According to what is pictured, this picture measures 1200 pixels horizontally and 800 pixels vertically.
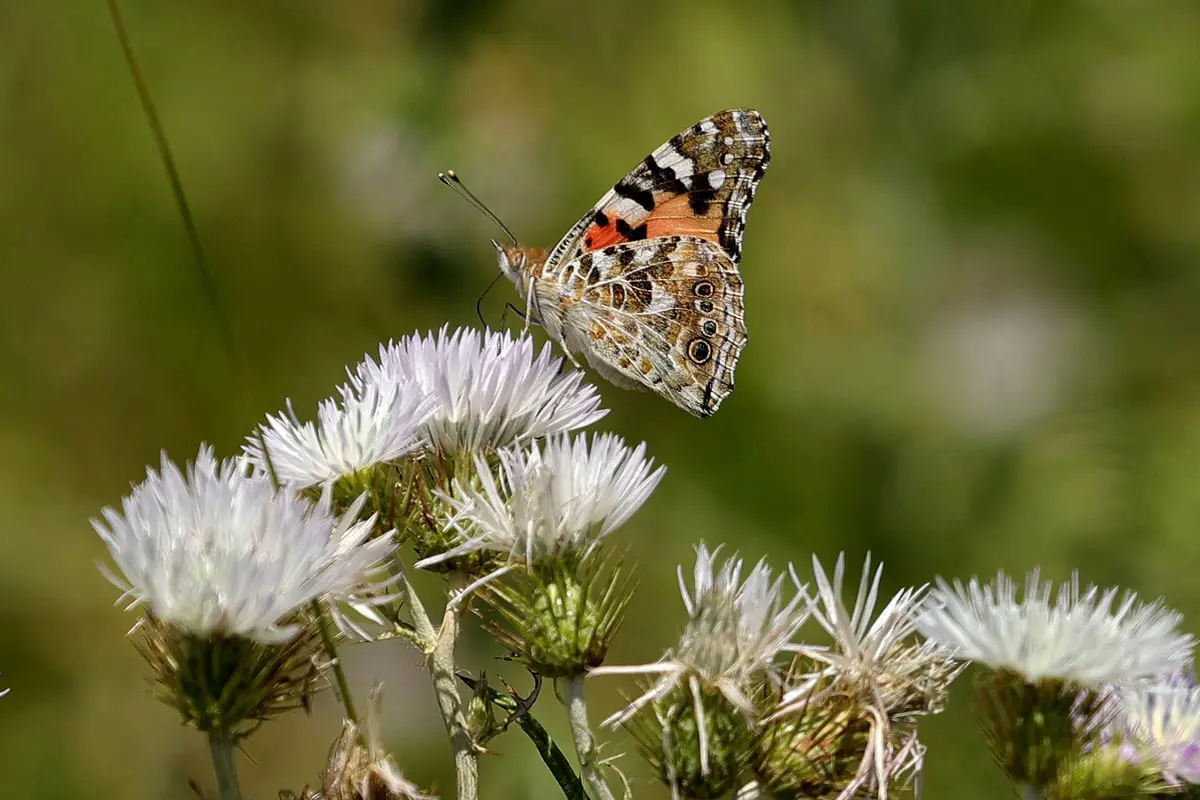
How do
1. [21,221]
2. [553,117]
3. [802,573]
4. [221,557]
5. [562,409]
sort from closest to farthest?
[221,557] < [562,409] < [802,573] < [21,221] < [553,117]

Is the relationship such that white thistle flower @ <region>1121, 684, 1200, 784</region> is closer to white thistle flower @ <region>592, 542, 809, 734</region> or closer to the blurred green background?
white thistle flower @ <region>592, 542, 809, 734</region>

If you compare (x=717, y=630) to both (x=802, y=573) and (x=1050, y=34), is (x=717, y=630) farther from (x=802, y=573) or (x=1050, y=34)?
(x=1050, y=34)

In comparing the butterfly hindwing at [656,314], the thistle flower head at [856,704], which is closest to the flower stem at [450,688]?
the thistle flower head at [856,704]

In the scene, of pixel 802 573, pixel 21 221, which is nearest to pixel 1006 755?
Answer: pixel 802 573

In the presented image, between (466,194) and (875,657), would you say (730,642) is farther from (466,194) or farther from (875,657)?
(466,194)

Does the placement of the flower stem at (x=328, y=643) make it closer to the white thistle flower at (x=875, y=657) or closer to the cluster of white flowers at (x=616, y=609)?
the cluster of white flowers at (x=616, y=609)

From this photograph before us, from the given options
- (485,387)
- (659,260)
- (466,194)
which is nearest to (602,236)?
(659,260)

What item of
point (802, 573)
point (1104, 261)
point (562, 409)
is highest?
point (1104, 261)
